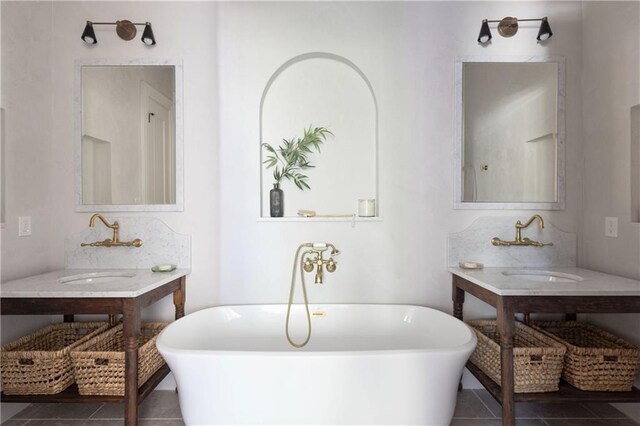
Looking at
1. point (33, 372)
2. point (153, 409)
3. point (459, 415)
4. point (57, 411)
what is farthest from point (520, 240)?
point (57, 411)

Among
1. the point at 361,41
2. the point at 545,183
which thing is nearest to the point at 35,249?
the point at 361,41

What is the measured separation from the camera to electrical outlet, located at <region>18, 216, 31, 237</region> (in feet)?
5.97

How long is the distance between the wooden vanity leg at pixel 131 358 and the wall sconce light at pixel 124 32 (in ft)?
5.15

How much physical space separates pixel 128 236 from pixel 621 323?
2.91 m

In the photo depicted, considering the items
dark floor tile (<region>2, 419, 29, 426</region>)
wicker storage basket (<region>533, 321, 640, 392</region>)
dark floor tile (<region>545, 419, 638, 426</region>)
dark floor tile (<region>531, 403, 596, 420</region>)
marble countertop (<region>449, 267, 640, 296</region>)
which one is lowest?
dark floor tile (<region>545, 419, 638, 426</region>)

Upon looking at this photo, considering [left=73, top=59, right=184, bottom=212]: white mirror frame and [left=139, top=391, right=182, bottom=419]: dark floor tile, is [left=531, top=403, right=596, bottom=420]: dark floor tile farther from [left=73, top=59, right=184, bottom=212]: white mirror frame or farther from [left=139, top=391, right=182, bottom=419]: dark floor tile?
[left=73, top=59, right=184, bottom=212]: white mirror frame

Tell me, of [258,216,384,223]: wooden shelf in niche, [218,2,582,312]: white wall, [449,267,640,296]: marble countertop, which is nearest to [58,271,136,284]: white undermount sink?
[218,2,582,312]: white wall

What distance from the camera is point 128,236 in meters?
2.08

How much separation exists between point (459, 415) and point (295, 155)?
70.7 inches

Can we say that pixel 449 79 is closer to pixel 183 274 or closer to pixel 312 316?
pixel 312 316

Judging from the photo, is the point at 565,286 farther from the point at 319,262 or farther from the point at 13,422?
the point at 13,422

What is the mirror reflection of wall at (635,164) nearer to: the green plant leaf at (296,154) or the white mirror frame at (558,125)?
the white mirror frame at (558,125)

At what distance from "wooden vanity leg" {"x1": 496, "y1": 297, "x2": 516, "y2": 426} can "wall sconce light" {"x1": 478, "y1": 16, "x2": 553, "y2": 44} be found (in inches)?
62.4

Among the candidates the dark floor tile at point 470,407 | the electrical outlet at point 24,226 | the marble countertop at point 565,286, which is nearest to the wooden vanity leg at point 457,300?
the marble countertop at point 565,286
